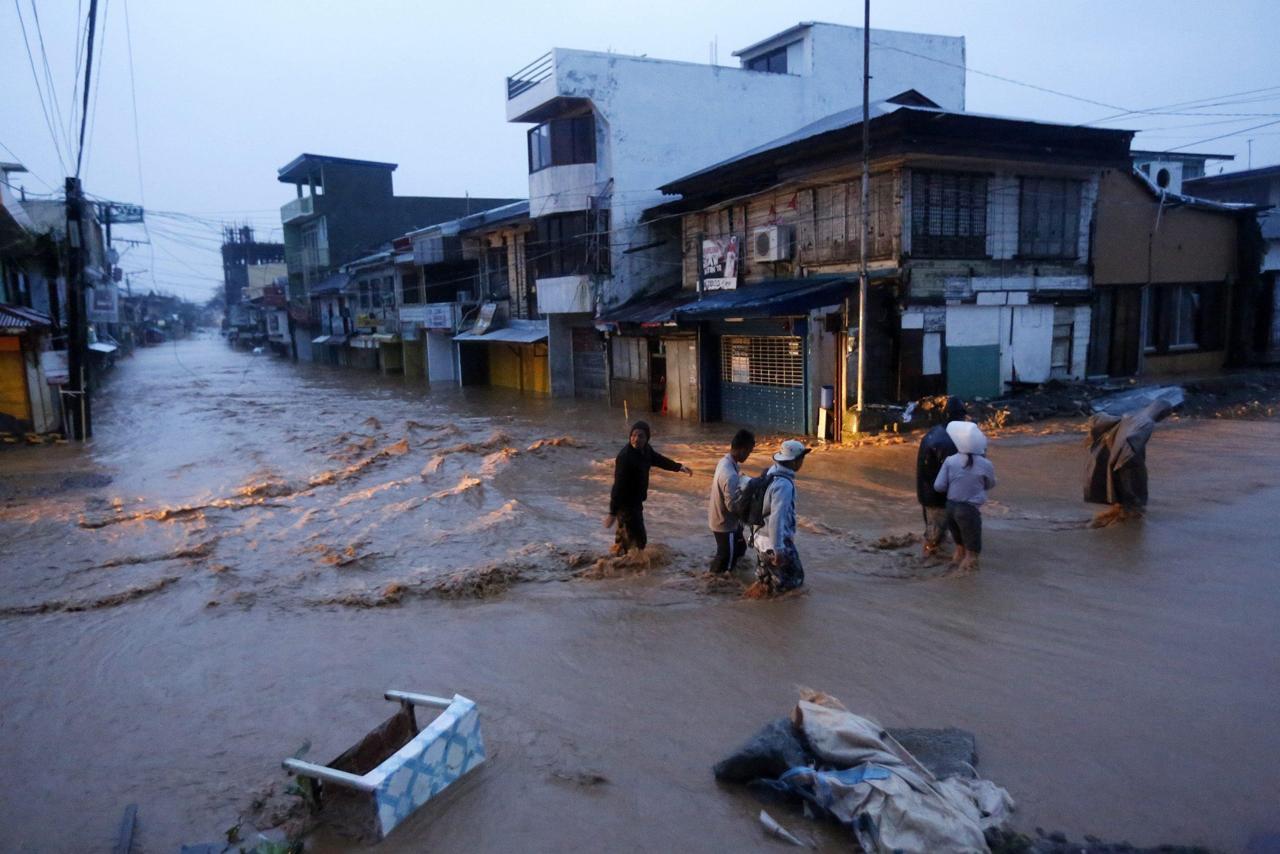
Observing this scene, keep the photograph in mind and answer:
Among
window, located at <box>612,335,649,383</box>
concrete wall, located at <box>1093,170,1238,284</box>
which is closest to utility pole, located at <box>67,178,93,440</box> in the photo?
window, located at <box>612,335,649,383</box>

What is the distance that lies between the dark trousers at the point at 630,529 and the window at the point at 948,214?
1058cm

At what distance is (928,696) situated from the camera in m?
6.02

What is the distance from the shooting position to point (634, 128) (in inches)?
1045

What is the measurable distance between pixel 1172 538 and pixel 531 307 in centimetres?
2560

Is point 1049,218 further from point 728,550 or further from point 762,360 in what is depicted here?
point 728,550

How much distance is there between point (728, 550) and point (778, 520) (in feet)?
3.85

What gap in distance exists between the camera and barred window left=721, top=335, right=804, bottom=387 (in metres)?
19.5

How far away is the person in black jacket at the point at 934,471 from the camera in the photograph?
8758 millimetres

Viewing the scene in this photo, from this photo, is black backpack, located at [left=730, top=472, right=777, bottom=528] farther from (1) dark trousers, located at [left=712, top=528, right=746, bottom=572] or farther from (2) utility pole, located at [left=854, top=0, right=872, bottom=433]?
(2) utility pole, located at [left=854, top=0, right=872, bottom=433]

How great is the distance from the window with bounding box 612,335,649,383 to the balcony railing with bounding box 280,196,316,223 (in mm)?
32965

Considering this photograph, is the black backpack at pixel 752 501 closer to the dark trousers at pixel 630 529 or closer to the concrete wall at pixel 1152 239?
the dark trousers at pixel 630 529

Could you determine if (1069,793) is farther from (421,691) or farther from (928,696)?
(421,691)

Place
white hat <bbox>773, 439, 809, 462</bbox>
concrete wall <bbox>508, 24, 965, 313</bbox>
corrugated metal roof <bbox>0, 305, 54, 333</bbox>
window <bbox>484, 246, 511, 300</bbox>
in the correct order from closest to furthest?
1. white hat <bbox>773, 439, 809, 462</bbox>
2. corrugated metal roof <bbox>0, 305, 54, 333</bbox>
3. concrete wall <bbox>508, 24, 965, 313</bbox>
4. window <bbox>484, 246, 511, 300</bbox>

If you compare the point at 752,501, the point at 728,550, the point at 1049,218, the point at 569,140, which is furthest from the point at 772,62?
the point at 752,501
